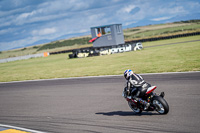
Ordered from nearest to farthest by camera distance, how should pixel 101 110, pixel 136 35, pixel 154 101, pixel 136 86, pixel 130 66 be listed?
pixel 154 101 < pixel 136 86 < pixel 101 110 < pixel 130 66 < pixel 136 35

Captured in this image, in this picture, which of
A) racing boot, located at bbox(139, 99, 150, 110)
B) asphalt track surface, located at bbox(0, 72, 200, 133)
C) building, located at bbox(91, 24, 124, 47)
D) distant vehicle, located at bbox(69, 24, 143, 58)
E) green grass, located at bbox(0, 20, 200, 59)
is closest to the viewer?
asphalt track surface, located at bbox(0, 72, 200, 133)

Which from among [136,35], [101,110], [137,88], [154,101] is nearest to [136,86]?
[137,88]

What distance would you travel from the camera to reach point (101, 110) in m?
8.78

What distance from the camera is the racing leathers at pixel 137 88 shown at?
23.6 feet

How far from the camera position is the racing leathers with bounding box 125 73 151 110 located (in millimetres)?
7184

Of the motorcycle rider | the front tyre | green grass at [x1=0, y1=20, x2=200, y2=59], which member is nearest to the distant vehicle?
the motorcycle rider

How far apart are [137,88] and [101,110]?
2.16 metres

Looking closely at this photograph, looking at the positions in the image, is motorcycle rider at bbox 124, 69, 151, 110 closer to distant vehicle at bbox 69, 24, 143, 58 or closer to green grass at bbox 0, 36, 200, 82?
green grass at bbox 0, 36, 200, 82

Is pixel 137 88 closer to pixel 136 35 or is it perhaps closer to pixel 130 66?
pixel 130 66

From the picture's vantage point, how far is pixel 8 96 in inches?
547

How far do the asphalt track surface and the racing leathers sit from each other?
2.10ft

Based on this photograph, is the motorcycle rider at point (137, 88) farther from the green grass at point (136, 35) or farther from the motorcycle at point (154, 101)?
the green grass at point (136, 35)

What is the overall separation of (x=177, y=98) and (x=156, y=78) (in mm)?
4375

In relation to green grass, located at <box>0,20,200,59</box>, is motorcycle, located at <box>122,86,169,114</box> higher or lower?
lower
